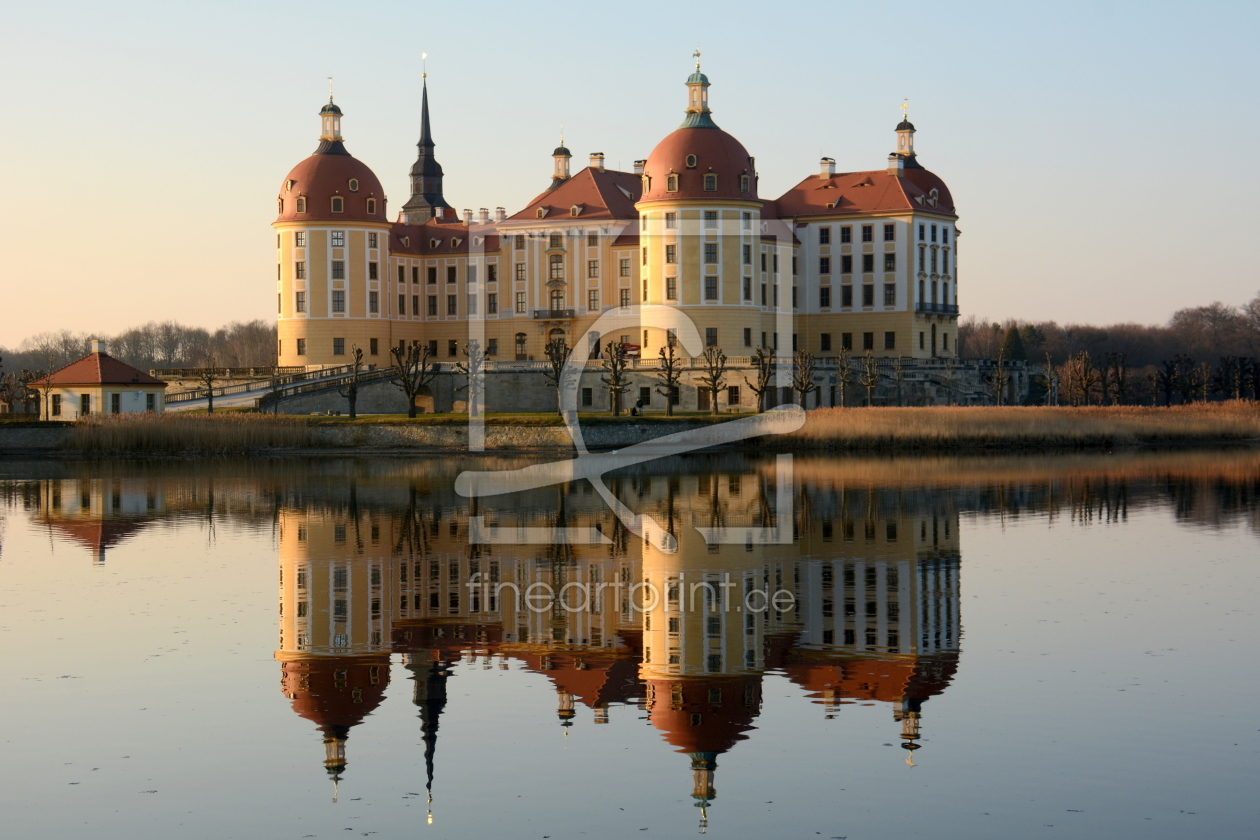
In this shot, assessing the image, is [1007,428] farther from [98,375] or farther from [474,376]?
[98,375]

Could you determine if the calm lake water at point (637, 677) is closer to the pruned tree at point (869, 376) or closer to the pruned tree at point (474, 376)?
the pruned tree at point (869, 376)

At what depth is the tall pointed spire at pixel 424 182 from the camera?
10419 centimetres

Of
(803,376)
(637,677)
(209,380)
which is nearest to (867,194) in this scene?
(803,376)

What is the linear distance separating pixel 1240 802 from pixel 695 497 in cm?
2458

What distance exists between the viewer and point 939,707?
1405 centimetres

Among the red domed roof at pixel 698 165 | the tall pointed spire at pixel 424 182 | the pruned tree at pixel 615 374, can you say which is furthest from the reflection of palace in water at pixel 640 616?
the tall pointed spire at pixel 424 182

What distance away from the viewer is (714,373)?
6612cm

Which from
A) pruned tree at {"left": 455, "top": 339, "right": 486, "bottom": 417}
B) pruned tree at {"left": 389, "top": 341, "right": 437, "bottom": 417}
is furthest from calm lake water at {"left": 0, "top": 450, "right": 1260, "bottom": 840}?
pruned tree at {"left": 455, "top": 339, "right": 486, "bottom": 417}

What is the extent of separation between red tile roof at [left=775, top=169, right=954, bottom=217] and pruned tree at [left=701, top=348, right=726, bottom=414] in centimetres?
1540

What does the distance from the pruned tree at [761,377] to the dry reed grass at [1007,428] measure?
965 centimetres

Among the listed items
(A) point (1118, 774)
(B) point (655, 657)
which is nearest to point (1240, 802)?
(A) point (1118, 774)

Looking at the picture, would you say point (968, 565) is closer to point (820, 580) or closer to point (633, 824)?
point (820, 580)

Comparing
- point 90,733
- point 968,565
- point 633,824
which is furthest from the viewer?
point 968,565

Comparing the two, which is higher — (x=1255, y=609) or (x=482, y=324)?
(x=482, y=324)
